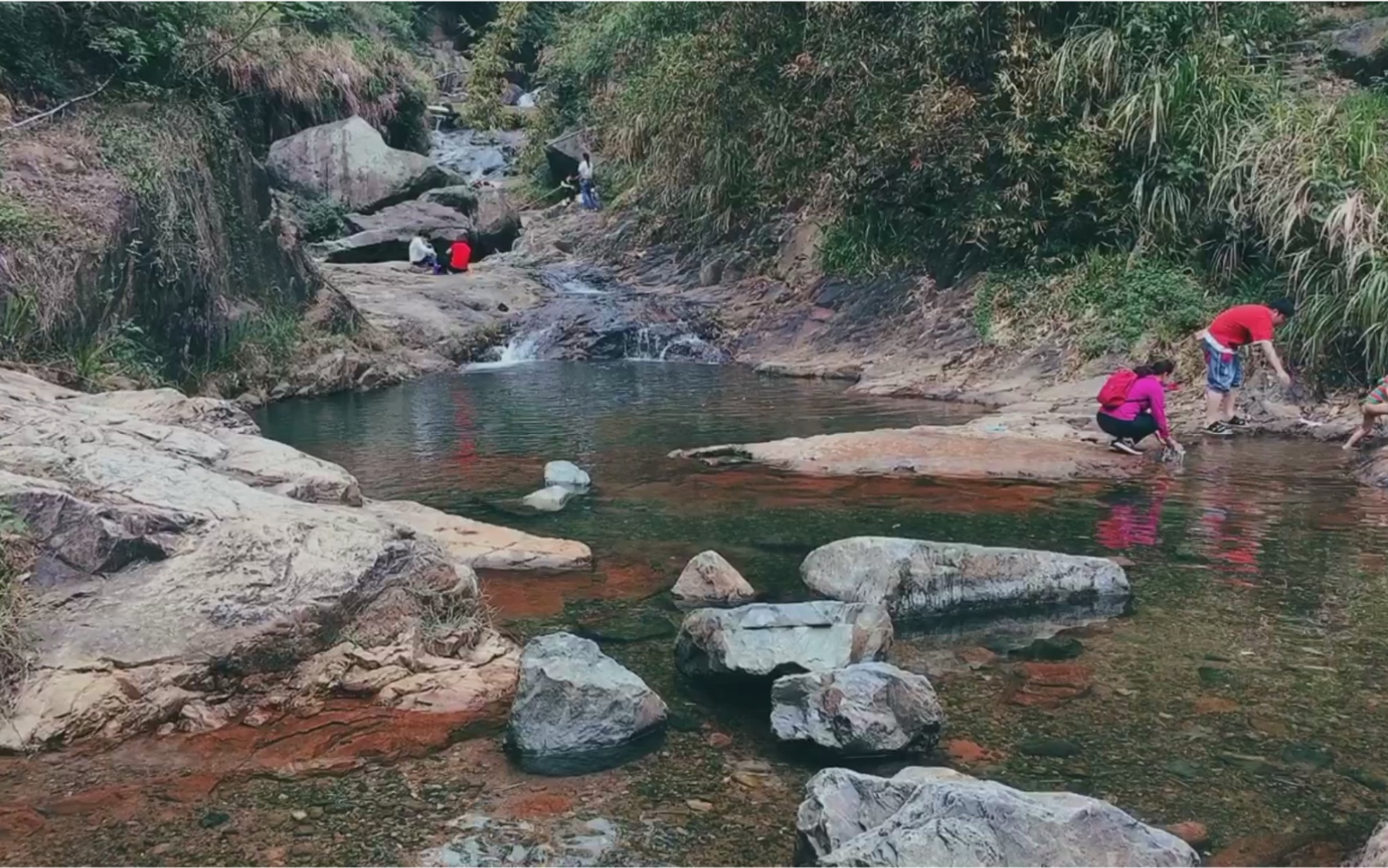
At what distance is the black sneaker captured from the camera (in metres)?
8.24

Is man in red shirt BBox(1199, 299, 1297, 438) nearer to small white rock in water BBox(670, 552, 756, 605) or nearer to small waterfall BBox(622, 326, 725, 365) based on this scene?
small white rock in water BBox(670, 552, 756, 605)

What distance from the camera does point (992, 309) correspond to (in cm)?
1280

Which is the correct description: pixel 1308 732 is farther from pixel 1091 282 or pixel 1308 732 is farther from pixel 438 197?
pixel 438 197

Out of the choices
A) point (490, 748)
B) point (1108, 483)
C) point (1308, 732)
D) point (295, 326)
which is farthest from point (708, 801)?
point (295, 326)

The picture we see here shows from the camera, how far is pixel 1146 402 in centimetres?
819

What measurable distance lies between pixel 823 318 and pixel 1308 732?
11603 mm

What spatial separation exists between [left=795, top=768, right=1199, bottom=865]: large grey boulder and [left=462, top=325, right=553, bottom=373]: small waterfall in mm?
13670

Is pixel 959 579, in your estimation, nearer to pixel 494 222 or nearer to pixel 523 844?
pixel 523 844

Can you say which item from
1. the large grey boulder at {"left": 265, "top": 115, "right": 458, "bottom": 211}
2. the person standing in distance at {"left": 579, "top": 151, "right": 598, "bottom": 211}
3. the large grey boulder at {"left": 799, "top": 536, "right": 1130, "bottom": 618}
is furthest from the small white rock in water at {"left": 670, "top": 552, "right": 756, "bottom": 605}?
the person standing in distance at {"left": 579, "top": 151, "right": 598, "bottom": 211}

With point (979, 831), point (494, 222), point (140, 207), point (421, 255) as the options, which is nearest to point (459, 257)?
point (421, 255)

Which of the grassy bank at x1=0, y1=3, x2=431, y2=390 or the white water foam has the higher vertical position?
the grassy bank at x1=0, y1=3, x2=431, y2=390

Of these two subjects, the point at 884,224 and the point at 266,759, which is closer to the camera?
the point at 266,759

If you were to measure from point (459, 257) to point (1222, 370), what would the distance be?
44.5 ft

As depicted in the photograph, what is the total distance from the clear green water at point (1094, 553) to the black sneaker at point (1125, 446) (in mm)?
416
